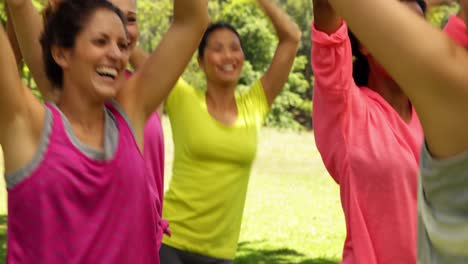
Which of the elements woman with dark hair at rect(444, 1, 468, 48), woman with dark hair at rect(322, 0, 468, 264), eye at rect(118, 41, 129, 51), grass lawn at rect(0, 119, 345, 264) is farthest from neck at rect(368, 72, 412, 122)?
grass lawn at rect(0, 119, 345, 264)

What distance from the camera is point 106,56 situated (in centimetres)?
299

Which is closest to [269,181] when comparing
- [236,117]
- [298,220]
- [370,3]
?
[298,220]

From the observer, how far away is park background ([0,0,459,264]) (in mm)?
9531

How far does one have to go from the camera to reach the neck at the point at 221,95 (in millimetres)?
5238

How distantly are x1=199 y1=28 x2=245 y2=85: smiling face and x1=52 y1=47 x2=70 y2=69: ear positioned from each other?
2.26 m

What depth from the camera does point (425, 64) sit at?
70.5 inches

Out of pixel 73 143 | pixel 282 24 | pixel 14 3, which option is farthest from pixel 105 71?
pixel 282 24

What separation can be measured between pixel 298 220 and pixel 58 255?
899cm

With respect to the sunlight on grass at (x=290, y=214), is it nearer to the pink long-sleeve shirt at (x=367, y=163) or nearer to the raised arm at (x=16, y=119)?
the pink long-sleeve shirt at (x=367, y=163)

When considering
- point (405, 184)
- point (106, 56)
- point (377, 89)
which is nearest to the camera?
point (106, 56)

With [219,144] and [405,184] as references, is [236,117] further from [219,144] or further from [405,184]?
[405,184]

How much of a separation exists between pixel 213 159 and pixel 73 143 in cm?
220

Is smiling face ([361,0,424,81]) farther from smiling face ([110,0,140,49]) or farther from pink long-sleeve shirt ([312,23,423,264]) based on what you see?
smiling face ([110,0,140,49])

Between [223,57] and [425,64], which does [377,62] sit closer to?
[425,64]
